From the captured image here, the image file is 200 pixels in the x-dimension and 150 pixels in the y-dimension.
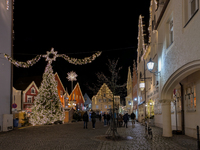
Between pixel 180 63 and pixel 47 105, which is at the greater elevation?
pixel 180 63

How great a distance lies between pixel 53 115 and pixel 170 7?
2165cm

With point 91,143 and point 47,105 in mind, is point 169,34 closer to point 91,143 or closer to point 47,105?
point 91,143

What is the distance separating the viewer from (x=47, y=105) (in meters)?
30.6

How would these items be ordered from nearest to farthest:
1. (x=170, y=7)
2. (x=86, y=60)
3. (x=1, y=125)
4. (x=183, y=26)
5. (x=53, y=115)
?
1. (x=183, y=26)
2. (x=170, y=7)
3. (x=86, y=60)
4. (x=1, y=125)
5. (x=53, y=115)

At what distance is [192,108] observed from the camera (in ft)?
49.0

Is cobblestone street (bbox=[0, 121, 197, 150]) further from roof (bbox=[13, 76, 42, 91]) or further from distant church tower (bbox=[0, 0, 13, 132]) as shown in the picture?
roof (bbox=[13, 76, 42, 91])

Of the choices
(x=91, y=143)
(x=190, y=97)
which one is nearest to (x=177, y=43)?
(x=190, y=97)

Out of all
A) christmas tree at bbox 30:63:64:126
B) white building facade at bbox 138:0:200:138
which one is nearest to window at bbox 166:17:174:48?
white building facade at bbox 138:0:200:138

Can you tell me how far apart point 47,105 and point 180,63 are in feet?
72.8

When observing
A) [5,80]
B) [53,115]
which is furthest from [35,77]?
[5,80]

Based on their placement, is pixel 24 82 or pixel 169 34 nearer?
pixel 169 34

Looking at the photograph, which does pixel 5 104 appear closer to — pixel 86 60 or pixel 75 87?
pixel 86 60

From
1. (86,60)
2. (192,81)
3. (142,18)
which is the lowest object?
(192,81)

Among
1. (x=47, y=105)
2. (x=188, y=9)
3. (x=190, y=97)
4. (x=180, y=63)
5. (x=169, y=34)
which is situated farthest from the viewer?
(x=47, y=105)
